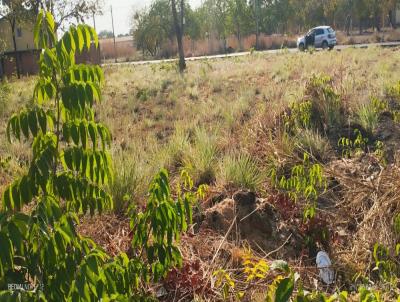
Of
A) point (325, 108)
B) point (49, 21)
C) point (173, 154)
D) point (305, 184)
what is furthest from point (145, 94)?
point (49, 21)

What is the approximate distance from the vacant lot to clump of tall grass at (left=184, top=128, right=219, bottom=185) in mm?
13

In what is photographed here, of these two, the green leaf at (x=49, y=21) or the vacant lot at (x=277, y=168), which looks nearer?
the green leaf at (x=49, y=21)

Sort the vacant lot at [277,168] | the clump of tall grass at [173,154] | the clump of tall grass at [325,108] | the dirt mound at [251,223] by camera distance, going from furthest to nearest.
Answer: the clump of tall grass at [325,108] < the clump of tall grass at [173,154] < the dirt mound at [251,223] < the vacant lot at [277,168]

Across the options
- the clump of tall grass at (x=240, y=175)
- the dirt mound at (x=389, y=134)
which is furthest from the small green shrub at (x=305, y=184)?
the dirt mound at (x=389, y=134)

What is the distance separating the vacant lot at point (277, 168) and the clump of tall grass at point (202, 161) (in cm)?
1

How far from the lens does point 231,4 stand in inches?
2158

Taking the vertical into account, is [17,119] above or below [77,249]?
above

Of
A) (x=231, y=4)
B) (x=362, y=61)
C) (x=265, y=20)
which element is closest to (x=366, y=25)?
(x=265, y=20)

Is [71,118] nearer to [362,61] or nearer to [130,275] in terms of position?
[130,275]

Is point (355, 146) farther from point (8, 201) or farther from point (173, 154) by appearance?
point (8, 201)

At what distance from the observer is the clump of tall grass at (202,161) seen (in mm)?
5340

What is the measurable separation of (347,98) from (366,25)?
60.0 m

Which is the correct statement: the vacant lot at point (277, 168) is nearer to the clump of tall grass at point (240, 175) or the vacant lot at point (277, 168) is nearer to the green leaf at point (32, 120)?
the clump of tall grass at point (240, 175)

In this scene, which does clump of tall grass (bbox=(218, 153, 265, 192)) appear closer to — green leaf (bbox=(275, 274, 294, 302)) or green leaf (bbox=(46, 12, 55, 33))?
→ green leaf (bbox=(275, 274, 294, 302))
